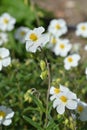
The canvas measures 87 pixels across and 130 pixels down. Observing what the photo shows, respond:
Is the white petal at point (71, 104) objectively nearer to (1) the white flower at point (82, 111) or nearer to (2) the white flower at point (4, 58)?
(1) the white flower at point (82, 111)

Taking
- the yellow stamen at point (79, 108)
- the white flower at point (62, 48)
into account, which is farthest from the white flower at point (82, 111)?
the white flower at point (62, 48)

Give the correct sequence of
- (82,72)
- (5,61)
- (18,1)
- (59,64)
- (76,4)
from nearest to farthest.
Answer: (5,61) → (59,64) → (82,72) → (18,1) → (76,4)

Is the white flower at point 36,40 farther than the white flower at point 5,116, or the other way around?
the white flower at point 5,116

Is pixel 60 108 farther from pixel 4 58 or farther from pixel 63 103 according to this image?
pixel 4 58

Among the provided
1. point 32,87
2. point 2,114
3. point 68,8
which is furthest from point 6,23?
point 68,8

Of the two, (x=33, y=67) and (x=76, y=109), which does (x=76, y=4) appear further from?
(x=76, y=109)

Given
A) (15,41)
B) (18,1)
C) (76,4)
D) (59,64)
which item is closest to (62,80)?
(59,64)
